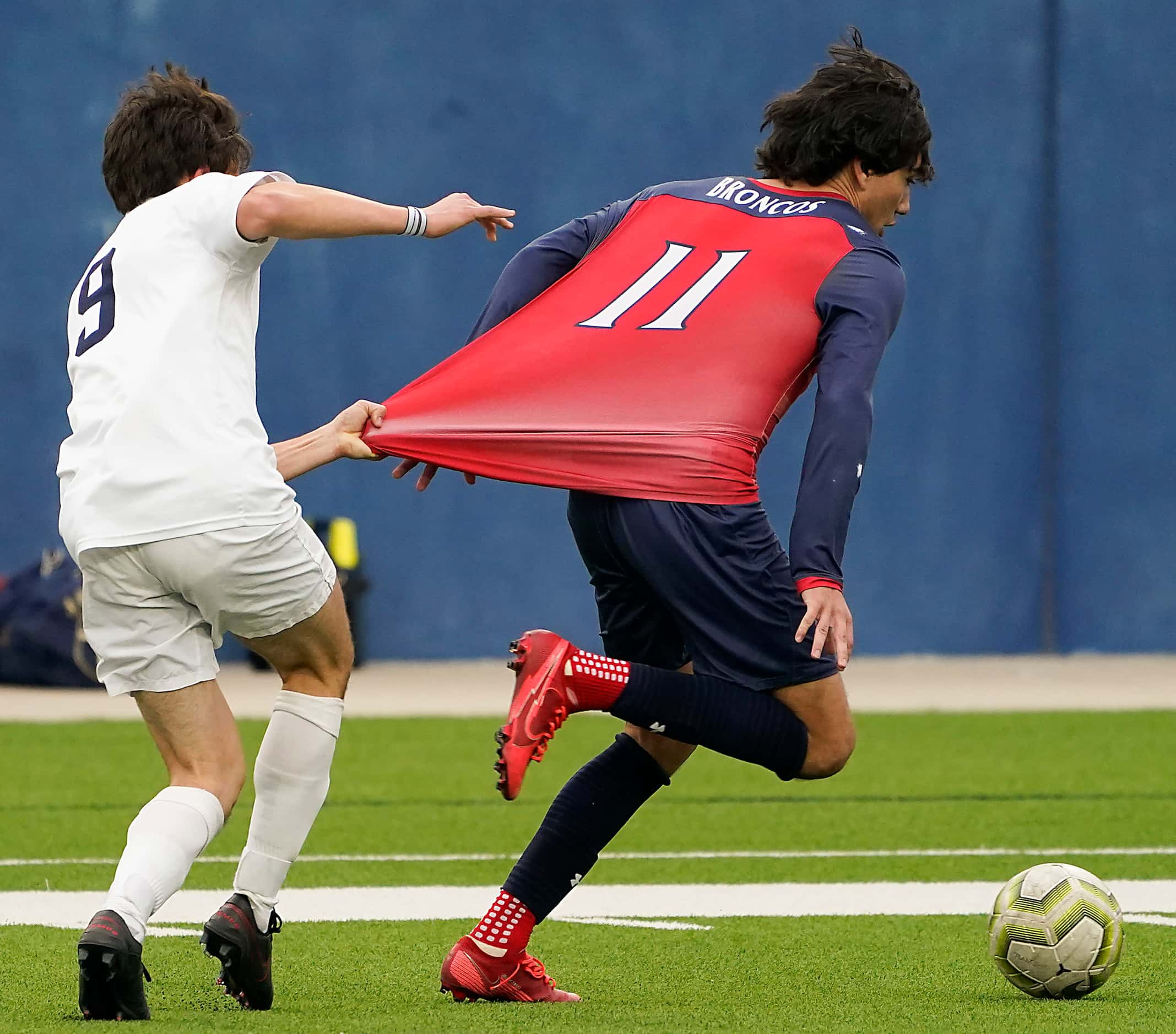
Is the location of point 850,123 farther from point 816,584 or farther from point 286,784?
point 286,784

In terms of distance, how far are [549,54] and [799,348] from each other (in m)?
10.1

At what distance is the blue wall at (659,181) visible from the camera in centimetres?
A: 1368

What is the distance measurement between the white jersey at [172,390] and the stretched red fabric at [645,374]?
54 centimetres

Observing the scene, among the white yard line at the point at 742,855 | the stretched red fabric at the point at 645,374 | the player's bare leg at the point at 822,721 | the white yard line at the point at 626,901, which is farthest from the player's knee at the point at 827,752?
the white yard line at the point at 742,855

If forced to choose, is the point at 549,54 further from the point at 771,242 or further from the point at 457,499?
the point at 771,242

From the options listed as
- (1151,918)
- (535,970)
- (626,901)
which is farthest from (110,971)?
(1151,918)

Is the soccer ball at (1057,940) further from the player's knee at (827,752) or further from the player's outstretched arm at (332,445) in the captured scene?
the player's outstretched arm at (332,445)

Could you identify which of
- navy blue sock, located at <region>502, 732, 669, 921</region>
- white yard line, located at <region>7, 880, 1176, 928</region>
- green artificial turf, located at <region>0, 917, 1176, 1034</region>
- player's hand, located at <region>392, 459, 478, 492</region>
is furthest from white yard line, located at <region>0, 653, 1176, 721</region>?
navy blue sock, located at <region>502, 732, 669, 921</region>

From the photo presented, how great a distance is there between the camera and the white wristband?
4.03m

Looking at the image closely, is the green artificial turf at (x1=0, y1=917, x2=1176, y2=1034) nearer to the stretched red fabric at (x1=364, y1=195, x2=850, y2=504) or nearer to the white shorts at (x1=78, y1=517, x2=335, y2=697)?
the white shorts at (x1=78, y1=517, x2=335, y2=697)

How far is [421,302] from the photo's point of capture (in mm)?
13844

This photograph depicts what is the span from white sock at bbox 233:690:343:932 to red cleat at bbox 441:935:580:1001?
411 millimetres

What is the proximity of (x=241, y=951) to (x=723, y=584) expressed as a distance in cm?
120

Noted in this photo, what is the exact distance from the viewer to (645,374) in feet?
14.3
